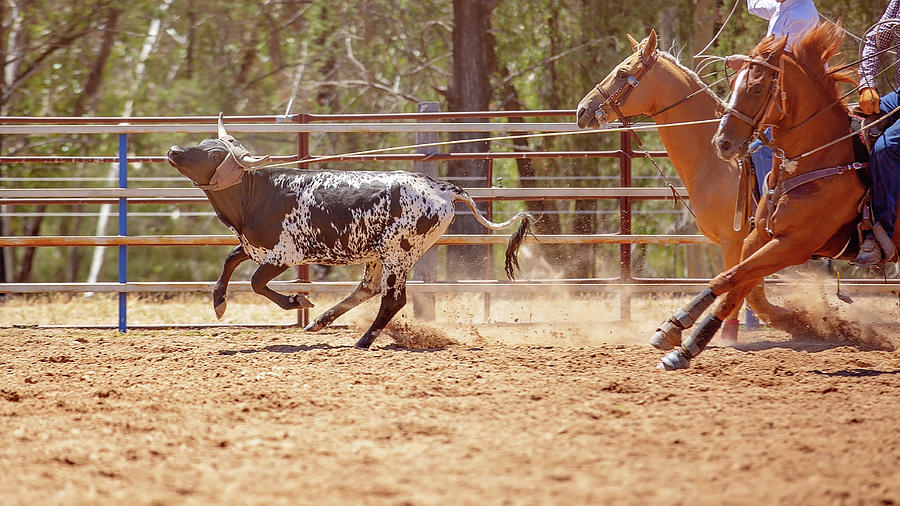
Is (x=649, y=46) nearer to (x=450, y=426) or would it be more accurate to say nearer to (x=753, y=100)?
(x=753, y=100)

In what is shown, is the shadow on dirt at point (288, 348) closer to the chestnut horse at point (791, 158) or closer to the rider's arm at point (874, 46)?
the chestnut horse at point (791, 158)

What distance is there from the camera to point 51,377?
19.2 feet

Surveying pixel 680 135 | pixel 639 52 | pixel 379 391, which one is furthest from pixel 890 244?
pixel 379 391

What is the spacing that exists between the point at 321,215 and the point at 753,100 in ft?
10.5

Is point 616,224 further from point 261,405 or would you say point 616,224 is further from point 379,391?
Answer: point 261,405

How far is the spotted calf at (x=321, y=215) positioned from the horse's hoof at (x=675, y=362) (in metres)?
1.89

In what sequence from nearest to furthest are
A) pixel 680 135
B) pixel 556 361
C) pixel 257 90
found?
pixel 556 361, pixel 680 135, pixel 257 90

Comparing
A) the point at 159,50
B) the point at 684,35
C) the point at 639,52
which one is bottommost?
the point at 639,52

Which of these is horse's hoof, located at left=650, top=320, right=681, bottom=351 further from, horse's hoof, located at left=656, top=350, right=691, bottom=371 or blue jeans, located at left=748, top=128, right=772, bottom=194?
blue jeans, located at left=748, top=128, right=772, bottom=194

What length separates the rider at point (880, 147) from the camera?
5.79 metres

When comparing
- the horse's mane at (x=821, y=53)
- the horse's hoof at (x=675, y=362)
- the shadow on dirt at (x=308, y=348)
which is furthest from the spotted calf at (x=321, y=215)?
the horse's mane at (x=821, y=53)

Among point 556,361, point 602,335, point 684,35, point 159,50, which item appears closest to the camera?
point 556,361

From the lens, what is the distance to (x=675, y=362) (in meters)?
5.80

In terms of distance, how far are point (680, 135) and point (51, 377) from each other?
177 inches
